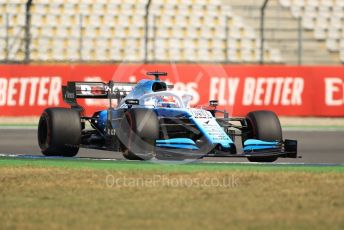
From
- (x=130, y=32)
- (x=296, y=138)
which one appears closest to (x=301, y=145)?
(x=296, y=138)

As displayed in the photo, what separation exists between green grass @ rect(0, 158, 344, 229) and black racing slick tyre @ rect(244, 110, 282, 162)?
0.88 metres

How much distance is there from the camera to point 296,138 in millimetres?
20812

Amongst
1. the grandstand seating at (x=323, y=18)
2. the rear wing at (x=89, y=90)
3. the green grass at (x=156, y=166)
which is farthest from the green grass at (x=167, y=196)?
the grandstand seating at (x=323, y=18)

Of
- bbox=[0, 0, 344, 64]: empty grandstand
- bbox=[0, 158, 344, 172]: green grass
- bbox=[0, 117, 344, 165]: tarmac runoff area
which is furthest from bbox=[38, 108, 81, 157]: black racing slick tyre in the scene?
bbox=[0, 0, 344, 64]: empty grandstand

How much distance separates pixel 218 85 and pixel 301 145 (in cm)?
806

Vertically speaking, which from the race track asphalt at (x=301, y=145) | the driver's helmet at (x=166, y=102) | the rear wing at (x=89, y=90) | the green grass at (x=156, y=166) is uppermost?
the rear wing at (x=89, y=90)

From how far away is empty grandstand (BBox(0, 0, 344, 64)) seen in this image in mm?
27156

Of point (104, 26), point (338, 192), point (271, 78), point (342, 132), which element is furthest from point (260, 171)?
point (104, 26)

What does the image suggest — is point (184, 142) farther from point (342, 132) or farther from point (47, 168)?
point (342, 132)

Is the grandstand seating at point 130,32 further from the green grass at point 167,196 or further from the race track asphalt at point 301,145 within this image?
the green grass at point 167,196

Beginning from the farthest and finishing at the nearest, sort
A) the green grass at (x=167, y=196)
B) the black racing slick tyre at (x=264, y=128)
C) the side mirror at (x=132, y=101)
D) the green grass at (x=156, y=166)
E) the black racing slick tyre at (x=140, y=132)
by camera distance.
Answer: the side mirror at (x=132, y=101) → the black racing slick tyre at (x=264, y=128) → the black racing slick tyre at (x=140, y=132) → the green grass at (x=156, y=166) → the green grass at (x=167, y=196)

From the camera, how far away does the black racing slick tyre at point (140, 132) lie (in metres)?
13.6

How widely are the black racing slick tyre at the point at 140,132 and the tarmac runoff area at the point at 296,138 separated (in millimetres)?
1276

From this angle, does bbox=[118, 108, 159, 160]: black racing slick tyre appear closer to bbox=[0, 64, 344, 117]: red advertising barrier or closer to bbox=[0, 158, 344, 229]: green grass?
bbox=[0, 158, 344, 229]: green grass
